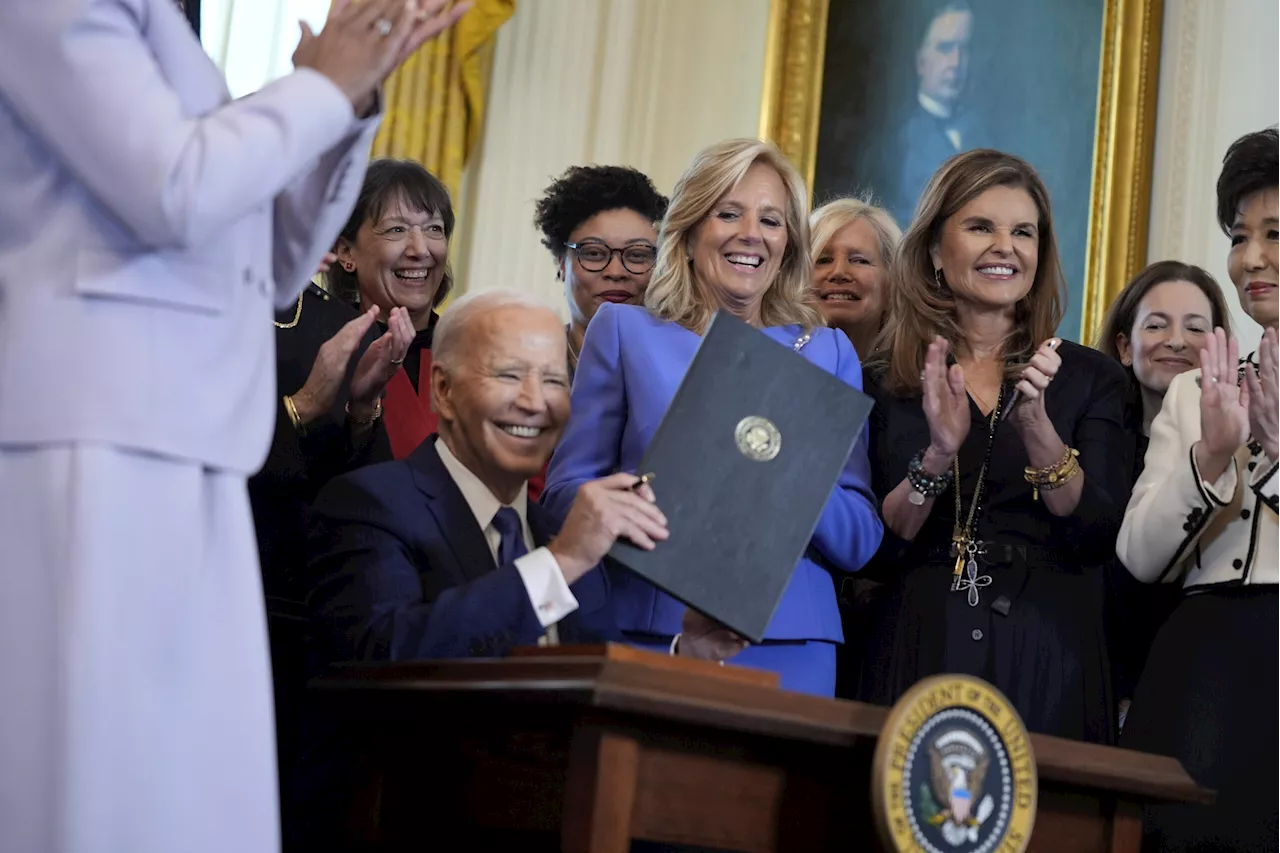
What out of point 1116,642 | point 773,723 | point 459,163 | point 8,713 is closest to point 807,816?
point 773,723

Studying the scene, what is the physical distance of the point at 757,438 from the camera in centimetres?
247

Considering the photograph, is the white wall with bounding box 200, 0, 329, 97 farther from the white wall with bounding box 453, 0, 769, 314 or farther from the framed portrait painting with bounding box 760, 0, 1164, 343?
the framed portrait painting with bounding box 760, 0, 1164, 343

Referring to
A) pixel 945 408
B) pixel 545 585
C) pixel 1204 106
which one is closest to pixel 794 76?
pixel 1204 106

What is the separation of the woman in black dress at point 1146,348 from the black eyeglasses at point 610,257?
4.04ft

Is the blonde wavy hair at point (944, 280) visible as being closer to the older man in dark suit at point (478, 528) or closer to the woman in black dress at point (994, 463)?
the woman in black dress at point (994, 463)

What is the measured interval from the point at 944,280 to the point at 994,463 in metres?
0.52

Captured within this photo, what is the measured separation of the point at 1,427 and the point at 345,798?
97 centimetres

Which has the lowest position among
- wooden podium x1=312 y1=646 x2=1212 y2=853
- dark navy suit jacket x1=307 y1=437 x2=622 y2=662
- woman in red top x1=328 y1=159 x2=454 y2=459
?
wooden podium x1=312 y1=646 x2=1212 y2=853

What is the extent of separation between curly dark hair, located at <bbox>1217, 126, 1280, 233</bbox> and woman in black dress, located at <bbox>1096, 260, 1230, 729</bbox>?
12.9 inches

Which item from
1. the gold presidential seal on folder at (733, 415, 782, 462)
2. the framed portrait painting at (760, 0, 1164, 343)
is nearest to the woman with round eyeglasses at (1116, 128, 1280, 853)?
the gold presidential seal on folder at (733, 415, 782, 462)

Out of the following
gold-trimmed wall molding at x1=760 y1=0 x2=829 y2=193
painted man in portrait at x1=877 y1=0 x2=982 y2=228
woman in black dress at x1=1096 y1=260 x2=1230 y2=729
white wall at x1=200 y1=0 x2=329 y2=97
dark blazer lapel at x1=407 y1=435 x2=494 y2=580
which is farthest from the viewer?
gold-trimmed wall molding at x1=760 y1=0 x2=829 y2=193

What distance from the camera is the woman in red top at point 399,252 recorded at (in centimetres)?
402

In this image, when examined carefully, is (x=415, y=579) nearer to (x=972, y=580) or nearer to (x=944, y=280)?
(x=972, y=580)

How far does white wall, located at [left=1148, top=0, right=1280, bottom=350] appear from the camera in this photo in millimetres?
6270
